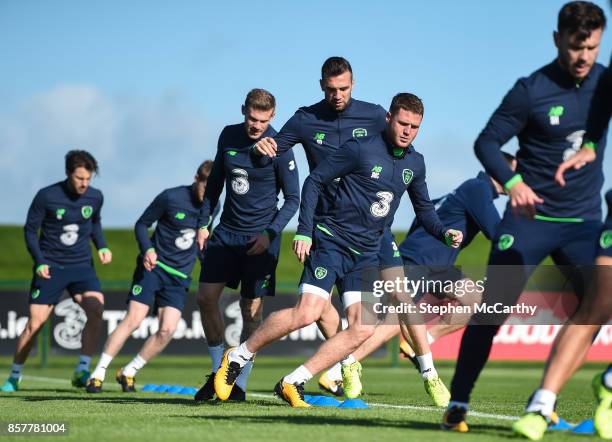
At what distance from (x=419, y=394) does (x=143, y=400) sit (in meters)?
3.37

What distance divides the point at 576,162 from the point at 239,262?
Result: 14.6 feet

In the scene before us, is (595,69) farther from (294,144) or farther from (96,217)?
(96,217)

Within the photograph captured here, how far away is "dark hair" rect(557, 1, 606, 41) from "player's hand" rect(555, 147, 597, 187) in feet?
2.03

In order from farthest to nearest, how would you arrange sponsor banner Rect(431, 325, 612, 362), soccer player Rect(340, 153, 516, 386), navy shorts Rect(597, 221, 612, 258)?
sponsor banner Rect(431, 325, 612, 362), soccer player Rect(340, 153, 516, 386), navy shorts Rect(597, 221, 612, 258)

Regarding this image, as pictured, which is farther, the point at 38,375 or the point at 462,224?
the point at 38,375

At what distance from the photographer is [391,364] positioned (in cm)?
2311

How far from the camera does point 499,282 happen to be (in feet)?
20.5

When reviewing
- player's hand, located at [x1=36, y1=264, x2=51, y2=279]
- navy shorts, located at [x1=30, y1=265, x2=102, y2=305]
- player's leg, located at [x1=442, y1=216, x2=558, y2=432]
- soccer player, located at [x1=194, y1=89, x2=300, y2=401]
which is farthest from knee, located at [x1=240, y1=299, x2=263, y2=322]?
navy shorts, located at [x1=30, y1=265, x2=102, y2=305]

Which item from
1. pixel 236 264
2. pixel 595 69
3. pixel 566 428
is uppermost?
pixel 595 69

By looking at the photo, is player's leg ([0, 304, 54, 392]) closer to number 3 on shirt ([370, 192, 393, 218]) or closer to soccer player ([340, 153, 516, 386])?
soccer player ([340, 153, 516, 386])

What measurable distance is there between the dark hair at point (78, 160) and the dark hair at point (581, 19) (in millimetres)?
8317

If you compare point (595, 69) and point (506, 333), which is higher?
point (595, 69)

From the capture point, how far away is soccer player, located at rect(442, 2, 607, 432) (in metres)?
6.11

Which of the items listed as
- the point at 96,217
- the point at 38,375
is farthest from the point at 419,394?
the point at 38,375
